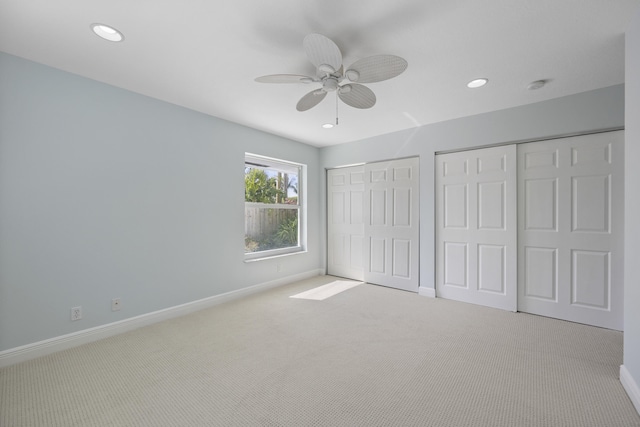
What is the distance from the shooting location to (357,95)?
2.16m

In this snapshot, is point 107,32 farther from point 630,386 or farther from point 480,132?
point 630,386

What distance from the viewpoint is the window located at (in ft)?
13.1

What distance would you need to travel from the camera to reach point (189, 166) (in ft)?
10.4

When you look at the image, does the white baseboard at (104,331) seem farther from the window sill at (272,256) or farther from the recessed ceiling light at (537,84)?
the recessed ceiling light at (537,84)

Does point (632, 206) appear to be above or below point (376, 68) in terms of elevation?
below

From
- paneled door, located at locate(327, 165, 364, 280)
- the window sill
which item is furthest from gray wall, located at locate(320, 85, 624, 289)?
the window sill

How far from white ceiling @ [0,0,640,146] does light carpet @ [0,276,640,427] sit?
2.39 meters

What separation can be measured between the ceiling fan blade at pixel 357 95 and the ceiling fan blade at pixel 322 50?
0.94ft

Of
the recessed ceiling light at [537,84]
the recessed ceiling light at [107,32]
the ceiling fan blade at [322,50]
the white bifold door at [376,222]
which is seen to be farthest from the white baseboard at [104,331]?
the recessed ceiling light at [537,84]

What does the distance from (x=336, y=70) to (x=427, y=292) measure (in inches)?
125

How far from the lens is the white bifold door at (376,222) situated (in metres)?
4.02

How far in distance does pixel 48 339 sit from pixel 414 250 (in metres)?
4.06

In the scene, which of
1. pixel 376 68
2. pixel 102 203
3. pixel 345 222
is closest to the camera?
pixel 376 68

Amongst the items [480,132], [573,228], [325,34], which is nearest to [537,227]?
[573,228]
